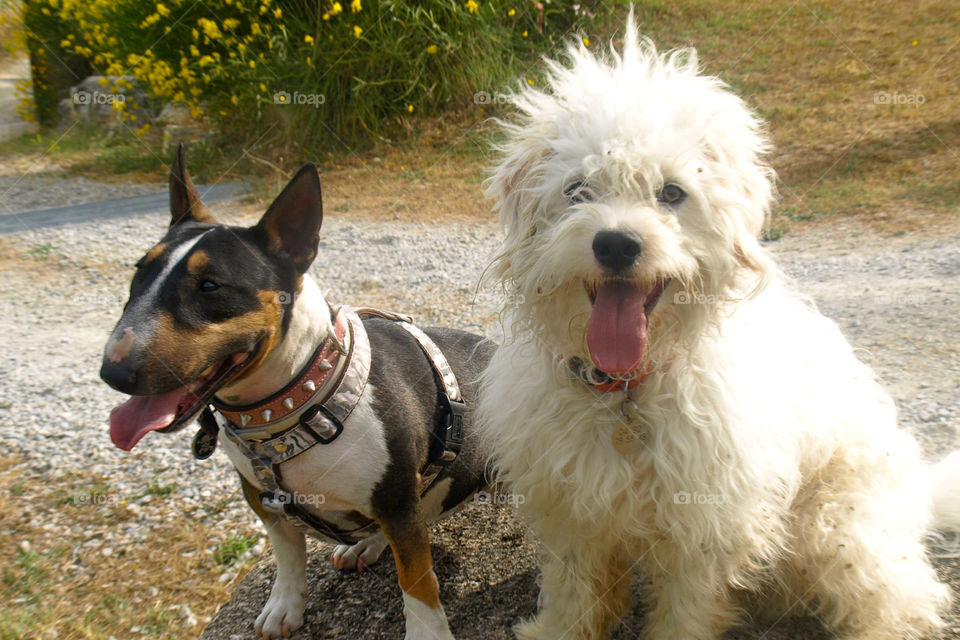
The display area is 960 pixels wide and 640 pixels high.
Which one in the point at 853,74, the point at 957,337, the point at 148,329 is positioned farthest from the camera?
the point at 853,74

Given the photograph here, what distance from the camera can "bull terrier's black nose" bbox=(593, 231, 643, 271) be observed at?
2.09m

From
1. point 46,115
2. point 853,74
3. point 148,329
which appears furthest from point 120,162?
point 853,74

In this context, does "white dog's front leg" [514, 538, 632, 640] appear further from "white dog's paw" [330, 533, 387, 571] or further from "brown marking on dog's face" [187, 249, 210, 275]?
"brown marking on dog's face" [187, 249, 210, 275]

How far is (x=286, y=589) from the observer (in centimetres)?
294

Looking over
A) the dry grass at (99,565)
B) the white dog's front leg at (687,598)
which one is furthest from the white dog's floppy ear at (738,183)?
the dry grass at (99,565)

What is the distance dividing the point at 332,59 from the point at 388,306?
5.79 m

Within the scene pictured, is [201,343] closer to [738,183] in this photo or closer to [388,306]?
[738,183]

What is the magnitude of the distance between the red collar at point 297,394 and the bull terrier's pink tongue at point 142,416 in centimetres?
21

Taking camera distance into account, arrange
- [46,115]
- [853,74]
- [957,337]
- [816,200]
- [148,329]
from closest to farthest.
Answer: [148,329] < [957,337] < [816,200] < [853,74] < [46,115]

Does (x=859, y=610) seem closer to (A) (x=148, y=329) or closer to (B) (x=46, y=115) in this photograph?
(A) (x=148, y=329)

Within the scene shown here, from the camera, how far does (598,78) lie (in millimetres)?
2445

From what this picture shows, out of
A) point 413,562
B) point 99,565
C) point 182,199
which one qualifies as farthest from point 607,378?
point 99,565

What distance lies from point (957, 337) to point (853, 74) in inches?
318

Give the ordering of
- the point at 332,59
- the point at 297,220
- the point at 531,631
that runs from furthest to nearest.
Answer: the point at 332,59
the point at 531,631
the point at 297,220
